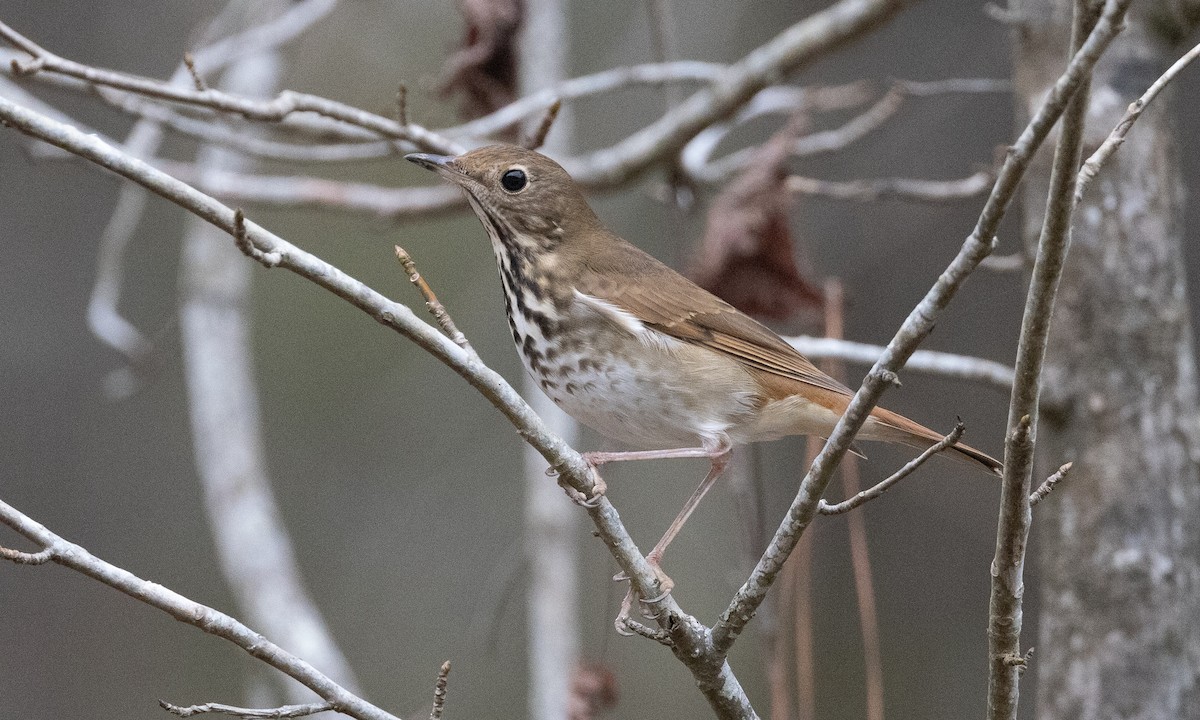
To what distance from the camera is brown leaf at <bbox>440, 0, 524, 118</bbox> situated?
5.37m

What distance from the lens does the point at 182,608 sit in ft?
8.21

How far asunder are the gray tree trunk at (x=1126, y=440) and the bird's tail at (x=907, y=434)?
517 mm

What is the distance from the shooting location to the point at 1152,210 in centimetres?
393

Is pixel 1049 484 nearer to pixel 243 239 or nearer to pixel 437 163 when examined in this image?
pixel 243 239

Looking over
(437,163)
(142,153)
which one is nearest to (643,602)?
(437,163)

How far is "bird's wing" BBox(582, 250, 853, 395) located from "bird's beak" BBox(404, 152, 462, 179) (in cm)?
57

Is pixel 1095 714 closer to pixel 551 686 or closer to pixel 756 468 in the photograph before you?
pixel 756 468

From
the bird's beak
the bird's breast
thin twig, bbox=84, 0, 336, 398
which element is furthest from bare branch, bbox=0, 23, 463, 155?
thin twig, bbox=84, 0, 336, 398

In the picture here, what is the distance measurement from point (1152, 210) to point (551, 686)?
3171mm

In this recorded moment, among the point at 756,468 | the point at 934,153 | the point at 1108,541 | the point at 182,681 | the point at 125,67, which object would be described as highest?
the point at 125,67

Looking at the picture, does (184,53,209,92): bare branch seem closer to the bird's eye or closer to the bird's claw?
the bird's eye

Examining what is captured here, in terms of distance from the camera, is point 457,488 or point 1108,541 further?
point 457,488

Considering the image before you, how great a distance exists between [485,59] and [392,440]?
16.9ft

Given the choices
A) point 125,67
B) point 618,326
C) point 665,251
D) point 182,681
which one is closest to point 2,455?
point 182,681
